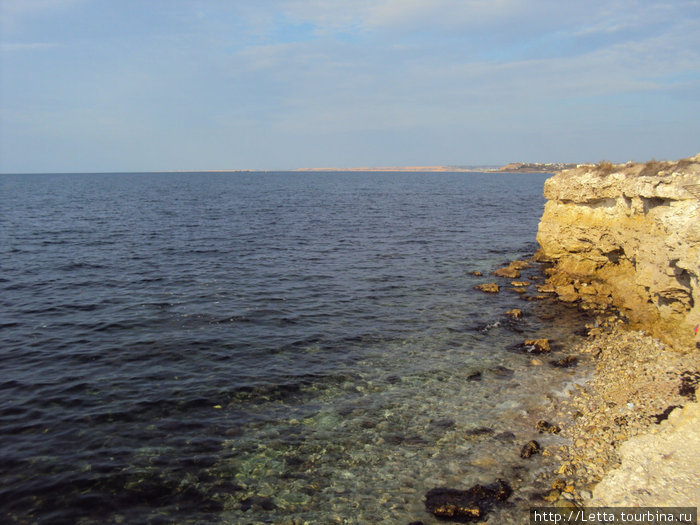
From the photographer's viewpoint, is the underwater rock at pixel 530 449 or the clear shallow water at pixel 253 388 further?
the underwater rock at pixel 530 449

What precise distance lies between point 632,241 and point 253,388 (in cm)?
2073

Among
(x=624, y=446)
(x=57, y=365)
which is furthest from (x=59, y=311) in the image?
(x=624, y=446)

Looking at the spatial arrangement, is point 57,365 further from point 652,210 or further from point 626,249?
point 626,249

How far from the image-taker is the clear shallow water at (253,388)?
11469 mm

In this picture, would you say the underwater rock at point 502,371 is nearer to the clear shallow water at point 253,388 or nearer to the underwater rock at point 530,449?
the clear shallow water at point 253,388

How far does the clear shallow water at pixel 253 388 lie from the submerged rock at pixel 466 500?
11.5 inches

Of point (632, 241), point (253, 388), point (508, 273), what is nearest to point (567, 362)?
point (632, 241)

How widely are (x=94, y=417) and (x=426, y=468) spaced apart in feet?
35.6

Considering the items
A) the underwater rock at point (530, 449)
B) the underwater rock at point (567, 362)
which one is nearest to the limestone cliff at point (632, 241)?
the underwater rock at point (567, 362)

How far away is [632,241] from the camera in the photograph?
76.1 feet

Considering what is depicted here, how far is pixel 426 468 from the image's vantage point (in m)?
12.2

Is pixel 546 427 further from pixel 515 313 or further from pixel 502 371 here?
pixel 515 313

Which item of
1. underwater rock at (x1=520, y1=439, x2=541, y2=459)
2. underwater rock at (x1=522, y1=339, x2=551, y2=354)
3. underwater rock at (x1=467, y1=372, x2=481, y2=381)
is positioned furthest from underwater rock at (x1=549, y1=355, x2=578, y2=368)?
underwater rock at (x1=520, y1=439, x2=541, y2=459)

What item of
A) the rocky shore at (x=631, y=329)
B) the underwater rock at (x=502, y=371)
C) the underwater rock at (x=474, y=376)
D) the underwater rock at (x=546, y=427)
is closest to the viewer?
the rocky shore at (x=631, y=329)
